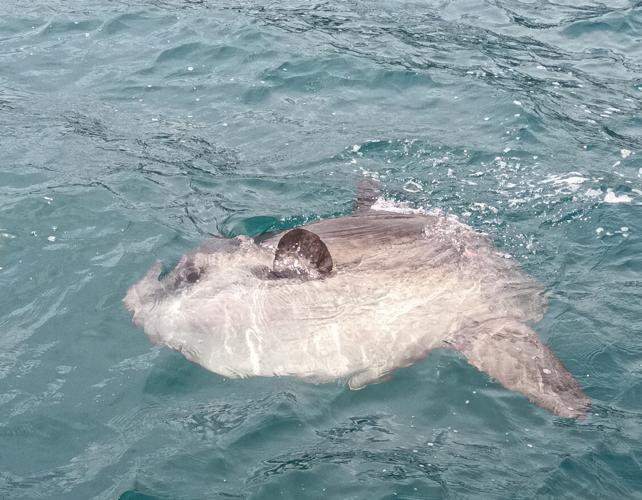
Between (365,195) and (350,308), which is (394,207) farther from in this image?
(350,308)

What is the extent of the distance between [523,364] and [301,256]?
217 centimetres

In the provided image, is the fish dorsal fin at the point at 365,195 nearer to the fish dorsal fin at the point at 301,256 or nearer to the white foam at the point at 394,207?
the white foam at the point at 394,207

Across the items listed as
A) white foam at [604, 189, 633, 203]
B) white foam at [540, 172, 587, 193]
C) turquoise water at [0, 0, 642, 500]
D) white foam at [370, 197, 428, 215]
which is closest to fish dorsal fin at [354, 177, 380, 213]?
white foam at [370, 197, 428, 215]

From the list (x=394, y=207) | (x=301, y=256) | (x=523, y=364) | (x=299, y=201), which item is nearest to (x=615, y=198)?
(x=394, y=207)

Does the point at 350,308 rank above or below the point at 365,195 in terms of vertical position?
below

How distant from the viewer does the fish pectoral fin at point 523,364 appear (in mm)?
6434

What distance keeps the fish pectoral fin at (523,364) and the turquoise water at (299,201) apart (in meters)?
0.13

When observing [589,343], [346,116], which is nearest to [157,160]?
[346,116]

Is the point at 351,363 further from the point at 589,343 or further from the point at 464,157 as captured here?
the point at 464,157

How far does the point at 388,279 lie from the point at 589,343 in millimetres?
1905

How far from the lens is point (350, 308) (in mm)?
7227

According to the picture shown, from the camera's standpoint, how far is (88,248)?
8.52 m

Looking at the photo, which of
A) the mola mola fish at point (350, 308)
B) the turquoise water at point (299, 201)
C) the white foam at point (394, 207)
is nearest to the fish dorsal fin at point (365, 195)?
the white foam at point (394, 207)

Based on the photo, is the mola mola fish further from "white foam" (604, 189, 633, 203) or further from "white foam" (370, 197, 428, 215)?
"white foam" (604, 189, 633, 203)
